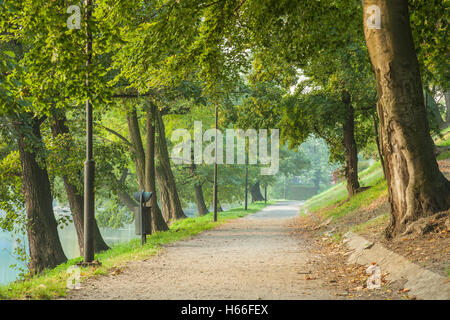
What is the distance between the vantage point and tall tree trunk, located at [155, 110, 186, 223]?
Result: 26.0 m

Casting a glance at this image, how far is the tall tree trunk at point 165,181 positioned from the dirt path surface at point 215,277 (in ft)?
40.9

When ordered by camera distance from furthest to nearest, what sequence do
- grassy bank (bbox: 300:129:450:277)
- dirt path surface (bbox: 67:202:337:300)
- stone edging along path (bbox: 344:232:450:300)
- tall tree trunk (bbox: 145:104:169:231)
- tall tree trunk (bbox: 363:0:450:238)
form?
tall tree trunk (bbox: 145:104:169:231)
tall tree trunk (bbox: 363:0:450:238)
grassy bank (bbox: 300:129:450:277)
dirt path surface (bbox: 67:202:337:300)
stone edging along path (bbox: 344:232:450:300)

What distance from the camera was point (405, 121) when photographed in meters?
9.34

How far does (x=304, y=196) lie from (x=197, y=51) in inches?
4289

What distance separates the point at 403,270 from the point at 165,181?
1991cm

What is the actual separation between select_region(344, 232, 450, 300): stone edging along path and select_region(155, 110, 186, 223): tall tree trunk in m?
15.9

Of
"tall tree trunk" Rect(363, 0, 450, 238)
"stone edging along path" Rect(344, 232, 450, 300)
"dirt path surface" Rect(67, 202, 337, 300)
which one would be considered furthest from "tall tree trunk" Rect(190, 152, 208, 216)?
"tall tree trunk" Rect(363, 0, 450, 238)

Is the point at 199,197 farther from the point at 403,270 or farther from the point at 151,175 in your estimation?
the point at 403,270

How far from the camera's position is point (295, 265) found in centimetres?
1023

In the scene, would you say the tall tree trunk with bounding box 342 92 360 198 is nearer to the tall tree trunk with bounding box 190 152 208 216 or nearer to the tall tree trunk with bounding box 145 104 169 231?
the tall tree trunk with bounding box 145 104 169 231

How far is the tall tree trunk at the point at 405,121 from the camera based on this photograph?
9.27m
